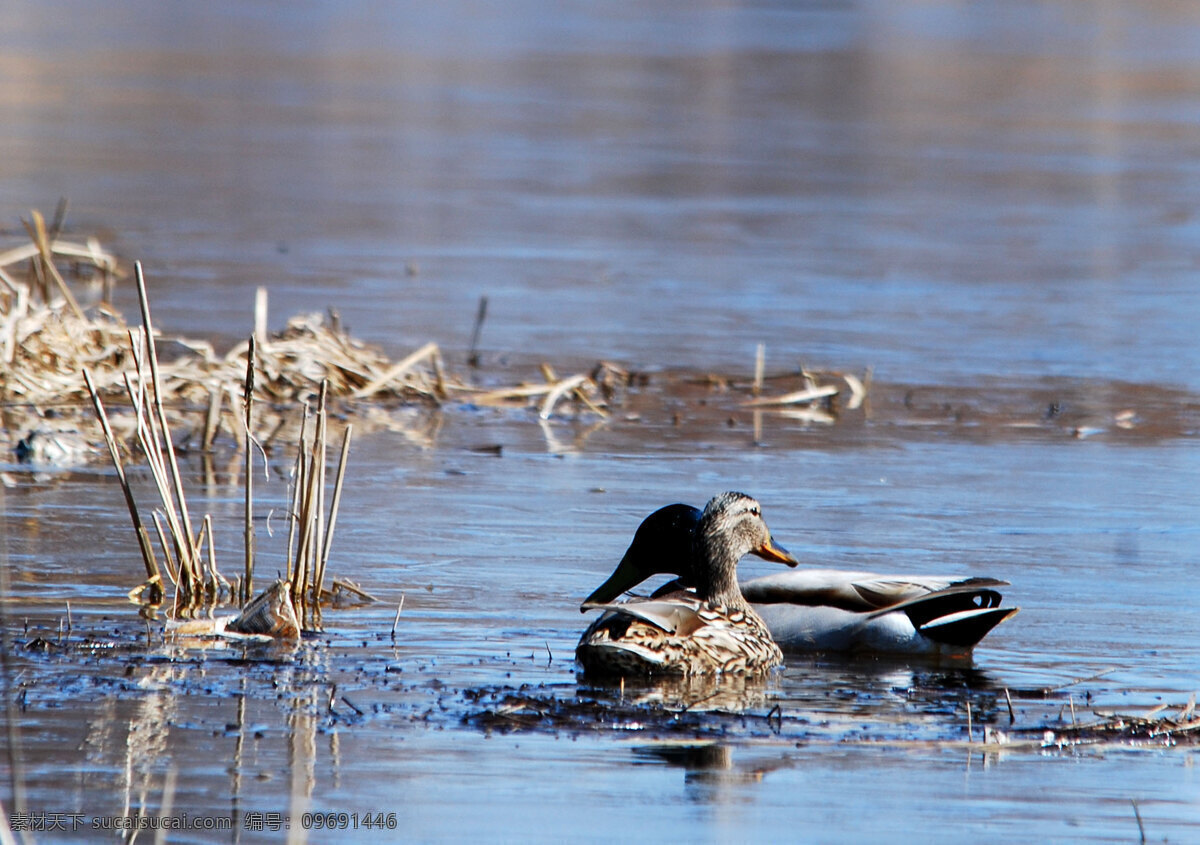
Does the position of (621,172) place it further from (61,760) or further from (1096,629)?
(61,760)

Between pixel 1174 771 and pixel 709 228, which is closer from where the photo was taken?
pixel 1174 771

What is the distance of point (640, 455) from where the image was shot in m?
10.7

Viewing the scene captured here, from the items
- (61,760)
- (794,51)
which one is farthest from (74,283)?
(794,51)

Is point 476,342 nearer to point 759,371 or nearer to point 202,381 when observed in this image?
point 759,371

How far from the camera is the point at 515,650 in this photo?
7004 millimetres

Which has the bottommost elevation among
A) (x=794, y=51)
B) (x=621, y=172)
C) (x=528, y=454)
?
(x=528, y=454)

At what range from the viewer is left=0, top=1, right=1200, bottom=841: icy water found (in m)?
→ 5.57

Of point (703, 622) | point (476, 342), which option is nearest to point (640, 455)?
point (476, 342)

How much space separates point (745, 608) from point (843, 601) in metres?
0.35

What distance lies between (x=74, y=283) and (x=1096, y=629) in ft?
32.7

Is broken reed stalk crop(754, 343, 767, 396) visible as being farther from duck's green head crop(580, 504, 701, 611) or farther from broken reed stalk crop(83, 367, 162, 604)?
broken reed stalk crop(83, 367, 162, 604)

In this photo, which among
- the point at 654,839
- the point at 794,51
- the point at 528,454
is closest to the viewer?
the point at 654,839

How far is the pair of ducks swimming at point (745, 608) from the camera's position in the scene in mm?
6754

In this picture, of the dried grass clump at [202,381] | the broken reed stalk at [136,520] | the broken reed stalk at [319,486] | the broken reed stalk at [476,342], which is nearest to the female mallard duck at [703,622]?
the broken reed stalk at [319,486]
